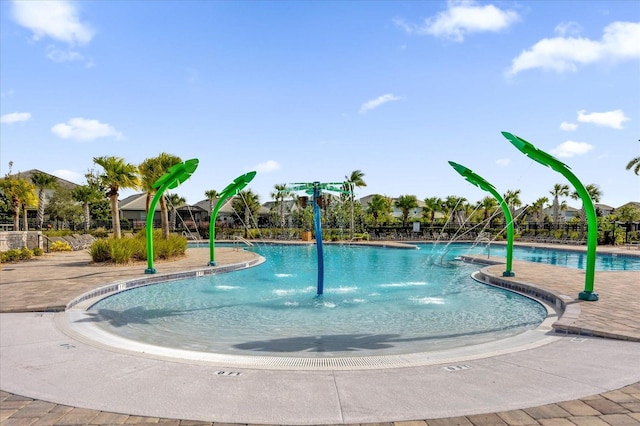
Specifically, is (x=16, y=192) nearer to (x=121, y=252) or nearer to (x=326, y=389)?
(x=121, y=252)

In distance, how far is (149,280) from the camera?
14133 millimetres

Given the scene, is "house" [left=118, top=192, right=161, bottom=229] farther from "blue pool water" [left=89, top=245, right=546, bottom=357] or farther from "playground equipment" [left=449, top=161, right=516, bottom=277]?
"playground equipment" [left=449, top=161, right=516, bottom=277]

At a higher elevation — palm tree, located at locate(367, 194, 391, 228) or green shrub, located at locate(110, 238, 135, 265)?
palm tree, located at locate(367, 194, 391, 228)

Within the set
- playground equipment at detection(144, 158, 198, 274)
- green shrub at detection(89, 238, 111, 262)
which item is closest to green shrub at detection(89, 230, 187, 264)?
green shrub at detection(89, 238, 111, 262)

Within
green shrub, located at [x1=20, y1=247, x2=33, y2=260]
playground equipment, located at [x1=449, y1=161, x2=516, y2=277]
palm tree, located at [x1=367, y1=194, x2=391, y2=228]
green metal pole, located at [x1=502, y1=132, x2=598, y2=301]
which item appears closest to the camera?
green metal pole, located at [x1=502, y1=132, x2=598, y2=301]

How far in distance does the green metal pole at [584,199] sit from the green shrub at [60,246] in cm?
2482

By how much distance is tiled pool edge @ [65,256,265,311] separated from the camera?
10.9 metres

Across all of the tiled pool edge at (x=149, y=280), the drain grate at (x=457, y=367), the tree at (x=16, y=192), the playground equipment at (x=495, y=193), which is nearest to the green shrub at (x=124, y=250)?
the tiled pool edge at (x=149, y=280)

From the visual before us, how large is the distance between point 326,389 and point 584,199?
28.1 feet

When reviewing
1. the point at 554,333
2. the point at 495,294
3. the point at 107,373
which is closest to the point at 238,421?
the point at 107,373

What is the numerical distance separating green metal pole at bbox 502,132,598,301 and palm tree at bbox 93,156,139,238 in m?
21.4

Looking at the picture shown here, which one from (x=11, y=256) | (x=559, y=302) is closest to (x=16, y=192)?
(x=11, y=256)

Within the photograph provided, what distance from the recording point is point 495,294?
12453 millimetres

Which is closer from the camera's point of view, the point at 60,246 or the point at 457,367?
the point at 457,367
